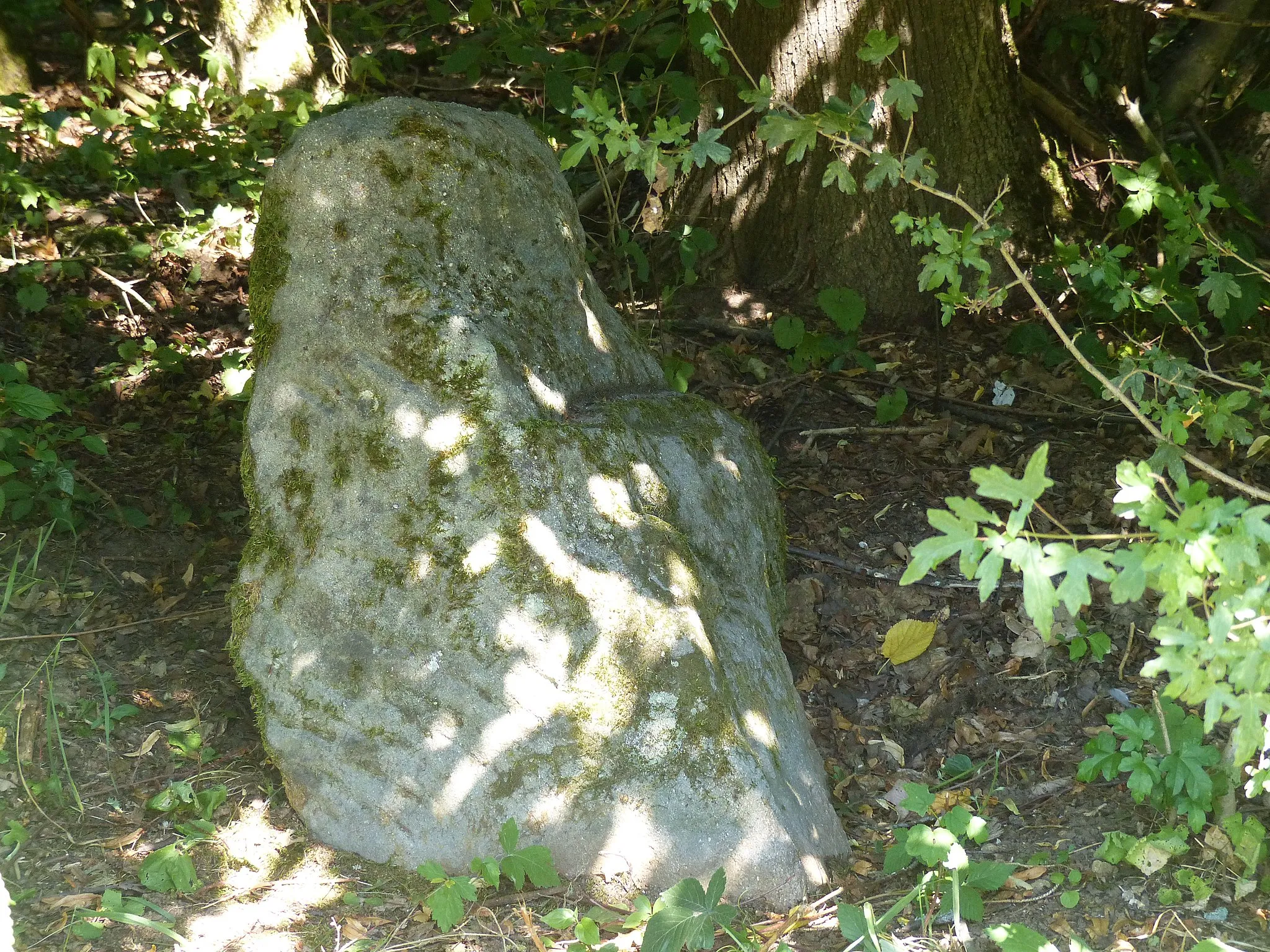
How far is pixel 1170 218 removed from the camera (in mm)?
3896

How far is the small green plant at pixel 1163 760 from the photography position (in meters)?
2.68

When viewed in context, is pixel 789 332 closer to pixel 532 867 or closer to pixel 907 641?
pixel 907 641

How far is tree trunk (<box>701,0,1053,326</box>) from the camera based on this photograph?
4.58 meters

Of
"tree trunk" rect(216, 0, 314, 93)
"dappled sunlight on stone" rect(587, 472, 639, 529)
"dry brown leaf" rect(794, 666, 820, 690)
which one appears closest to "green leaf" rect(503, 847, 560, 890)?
"dappled sunlight on stone" rect(587, 472, 639, 529)

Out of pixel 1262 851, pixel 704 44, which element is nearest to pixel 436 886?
pixel 1262 851

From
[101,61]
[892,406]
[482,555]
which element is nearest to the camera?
[482,555]

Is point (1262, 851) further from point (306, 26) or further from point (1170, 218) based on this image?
point (306, 26)

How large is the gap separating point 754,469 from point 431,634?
1470mm

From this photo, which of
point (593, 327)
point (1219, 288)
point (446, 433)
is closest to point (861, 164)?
point (1219, 288)

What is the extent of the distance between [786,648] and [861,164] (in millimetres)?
2227

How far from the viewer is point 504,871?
2.62 metres

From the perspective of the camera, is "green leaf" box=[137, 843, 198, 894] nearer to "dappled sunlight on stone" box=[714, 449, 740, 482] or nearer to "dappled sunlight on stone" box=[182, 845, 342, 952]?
"dappled sunlight on stone" box=[182, 845, 342, 952]

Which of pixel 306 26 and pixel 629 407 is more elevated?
pixel 306 26

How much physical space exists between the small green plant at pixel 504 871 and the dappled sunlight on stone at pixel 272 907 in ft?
0.95
